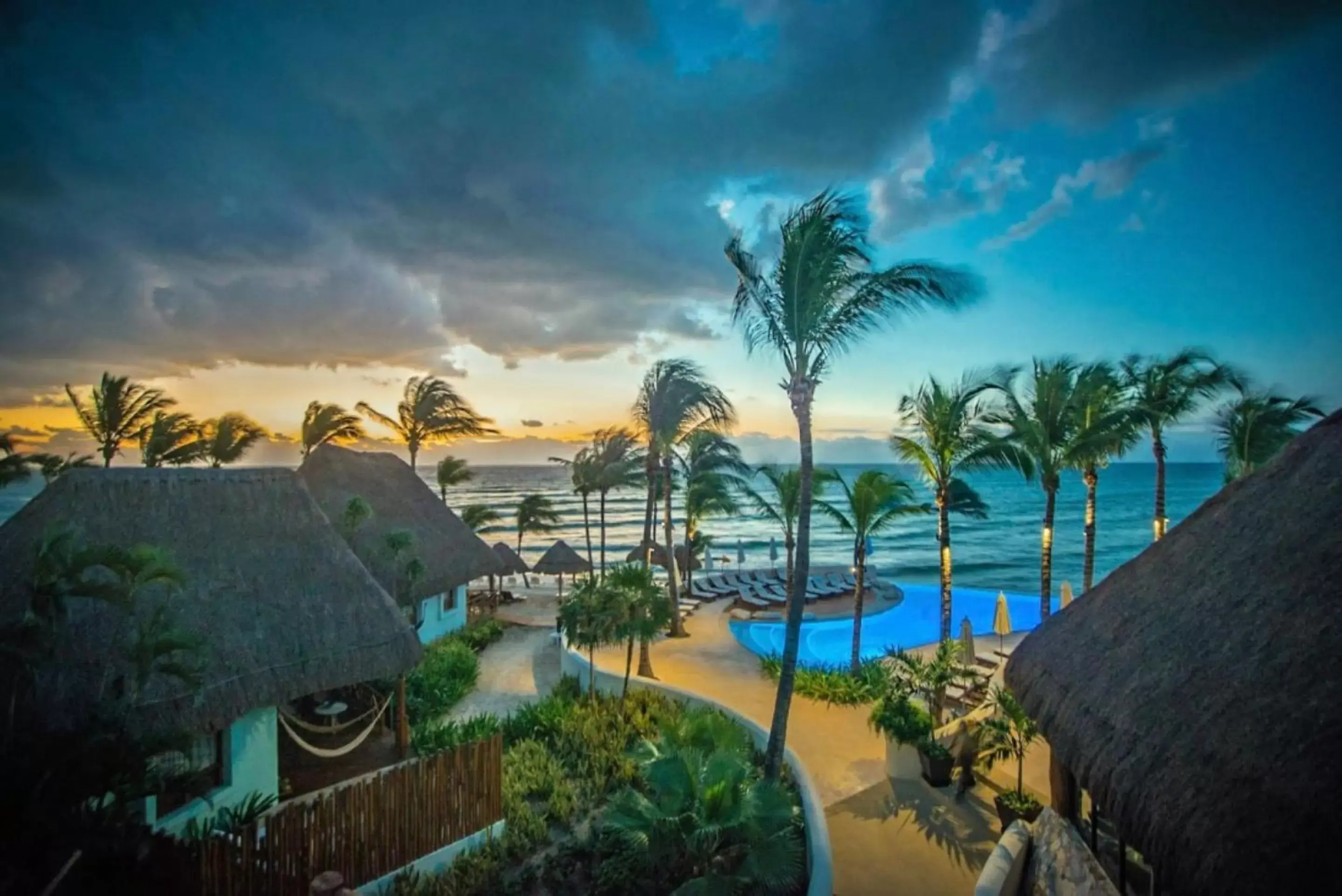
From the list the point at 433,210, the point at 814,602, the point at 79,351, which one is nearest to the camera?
the point at 79,351

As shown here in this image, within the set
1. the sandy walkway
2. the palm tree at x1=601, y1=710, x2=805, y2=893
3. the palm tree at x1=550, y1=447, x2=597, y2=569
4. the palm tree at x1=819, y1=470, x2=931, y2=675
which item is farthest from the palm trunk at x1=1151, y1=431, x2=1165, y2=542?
the palm tree at x1=550, y1=447, x2=597, y2=569

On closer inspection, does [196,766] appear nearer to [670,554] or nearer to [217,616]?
[217,616]

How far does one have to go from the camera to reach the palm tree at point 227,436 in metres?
15.0

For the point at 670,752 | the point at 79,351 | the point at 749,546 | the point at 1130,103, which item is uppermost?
the point at 1130,103

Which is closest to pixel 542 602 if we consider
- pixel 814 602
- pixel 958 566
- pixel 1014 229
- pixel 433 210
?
pixel 814 602

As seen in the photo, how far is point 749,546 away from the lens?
45.6 m

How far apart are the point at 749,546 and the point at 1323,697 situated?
143 ft

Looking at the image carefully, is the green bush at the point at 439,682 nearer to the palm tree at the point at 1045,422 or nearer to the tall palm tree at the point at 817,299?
the tall palm tree at the point at 817,299

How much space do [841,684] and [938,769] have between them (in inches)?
137

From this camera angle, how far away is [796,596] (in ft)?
24.7

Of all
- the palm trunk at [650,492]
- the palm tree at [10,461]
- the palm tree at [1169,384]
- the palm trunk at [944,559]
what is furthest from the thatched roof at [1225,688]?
the palm tree at [10,461]

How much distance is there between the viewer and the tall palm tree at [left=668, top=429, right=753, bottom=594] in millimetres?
17562

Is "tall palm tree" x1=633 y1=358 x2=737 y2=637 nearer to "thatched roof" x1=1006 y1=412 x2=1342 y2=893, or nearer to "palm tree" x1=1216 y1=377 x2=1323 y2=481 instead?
"thatched roof" x1=1006 y1=412 x2=1342 y2=893

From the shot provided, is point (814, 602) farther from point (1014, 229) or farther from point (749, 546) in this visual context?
point (749, 546)
